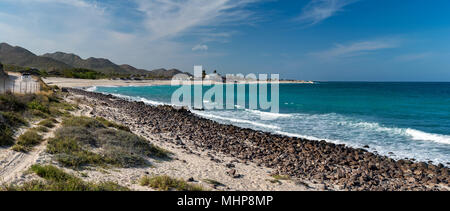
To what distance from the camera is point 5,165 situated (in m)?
6.88

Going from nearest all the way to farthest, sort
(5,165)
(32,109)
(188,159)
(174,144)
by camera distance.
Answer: (5,165) < (188,159) < (174,144) < (32,109)

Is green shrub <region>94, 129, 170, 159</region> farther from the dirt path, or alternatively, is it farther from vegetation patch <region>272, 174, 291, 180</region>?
vegetation patch <region>272, 174, 291, 180</region>

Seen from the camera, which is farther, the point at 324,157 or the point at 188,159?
Result: the point at 324,157

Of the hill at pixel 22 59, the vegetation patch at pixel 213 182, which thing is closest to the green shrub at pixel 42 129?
the vegetation patch at pixel 213 182

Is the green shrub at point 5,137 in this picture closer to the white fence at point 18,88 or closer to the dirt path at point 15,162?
the dirt path at point 15,162

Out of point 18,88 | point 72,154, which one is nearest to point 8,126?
point 72,154

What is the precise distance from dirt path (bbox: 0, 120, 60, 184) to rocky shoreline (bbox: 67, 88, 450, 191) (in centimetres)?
690

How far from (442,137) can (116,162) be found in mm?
20025

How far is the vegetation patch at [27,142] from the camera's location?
27.1 ft

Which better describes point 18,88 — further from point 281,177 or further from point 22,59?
point 22,59

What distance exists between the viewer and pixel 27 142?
29.2 ft
